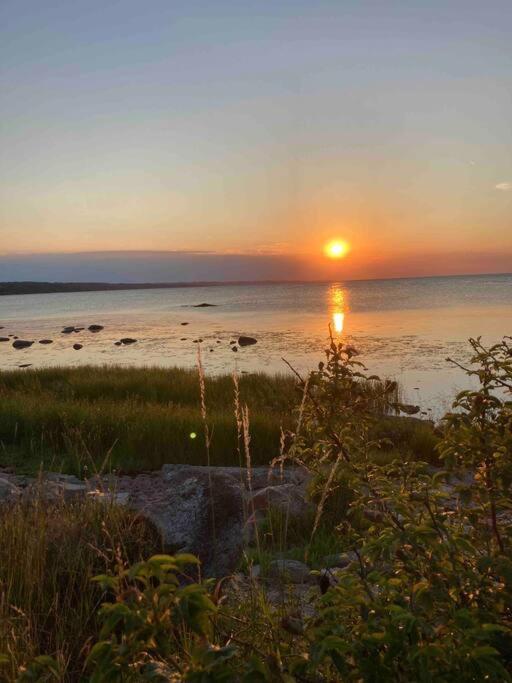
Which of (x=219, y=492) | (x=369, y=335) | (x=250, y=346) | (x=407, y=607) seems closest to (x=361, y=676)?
(x=407, y=607)

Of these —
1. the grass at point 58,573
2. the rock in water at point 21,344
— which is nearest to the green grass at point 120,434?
the grass at point 58,573

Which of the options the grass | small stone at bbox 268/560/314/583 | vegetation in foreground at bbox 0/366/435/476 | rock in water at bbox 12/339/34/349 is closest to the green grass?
vegetation in foreground at bbox 0/366/435/476

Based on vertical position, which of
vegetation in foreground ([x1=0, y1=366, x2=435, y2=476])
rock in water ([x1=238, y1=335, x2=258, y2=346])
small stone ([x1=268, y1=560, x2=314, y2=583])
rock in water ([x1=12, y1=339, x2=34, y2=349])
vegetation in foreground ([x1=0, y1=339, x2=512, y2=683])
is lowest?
rock in water ([x1=12, y1=339, x2=34, y2=349])

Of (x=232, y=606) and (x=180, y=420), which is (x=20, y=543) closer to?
(x=232, y=606)

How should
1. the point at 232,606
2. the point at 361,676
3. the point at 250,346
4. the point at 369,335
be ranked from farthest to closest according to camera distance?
the point at 369,335, the point at 250,346, the point at 232,606, the point at 361,676

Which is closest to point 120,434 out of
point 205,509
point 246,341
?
point 205,509

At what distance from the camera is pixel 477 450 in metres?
2.71

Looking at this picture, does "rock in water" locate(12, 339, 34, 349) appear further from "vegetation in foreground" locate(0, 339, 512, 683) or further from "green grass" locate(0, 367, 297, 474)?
"vegetation in foreground" locate(0, 339, 512, 683)

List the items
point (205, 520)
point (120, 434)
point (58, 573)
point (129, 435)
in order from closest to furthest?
point (58, 573)
point (205, 520)
point (129, 435)
point (120, 434)

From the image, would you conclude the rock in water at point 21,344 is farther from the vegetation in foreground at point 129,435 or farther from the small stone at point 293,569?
the small stone at point 293,569

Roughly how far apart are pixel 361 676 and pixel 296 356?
28458mm

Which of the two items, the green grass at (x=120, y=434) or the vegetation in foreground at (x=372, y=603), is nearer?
the vegetation in foreground at (x=372, y=603)

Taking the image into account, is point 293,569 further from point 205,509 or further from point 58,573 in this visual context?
point 58,573

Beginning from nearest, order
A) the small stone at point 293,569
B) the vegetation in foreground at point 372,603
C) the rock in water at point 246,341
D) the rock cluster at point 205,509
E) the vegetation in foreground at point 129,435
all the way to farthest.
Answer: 1. the vegetation in foreground at point 372,603
2. the small stone at point 293,569
3. the rock cluster at point 205,509
4. the vegetation in foreground at point 129,435
5. the rock in water at point 246,341
